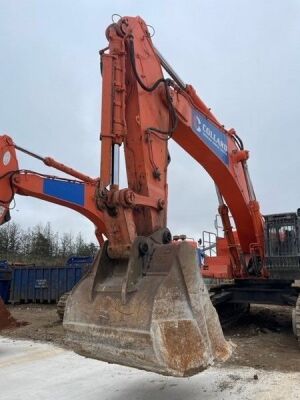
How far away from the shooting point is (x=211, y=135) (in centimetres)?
831

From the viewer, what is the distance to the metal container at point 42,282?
1706 cm

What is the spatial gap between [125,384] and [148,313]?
2256 mm

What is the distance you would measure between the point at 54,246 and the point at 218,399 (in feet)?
129

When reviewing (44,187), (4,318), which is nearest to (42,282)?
(44,187)

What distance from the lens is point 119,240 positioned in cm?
517

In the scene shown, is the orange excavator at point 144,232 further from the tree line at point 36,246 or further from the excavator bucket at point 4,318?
the tree line at point 36,246

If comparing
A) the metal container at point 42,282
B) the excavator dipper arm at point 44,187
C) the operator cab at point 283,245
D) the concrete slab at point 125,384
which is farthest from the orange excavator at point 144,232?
the metal container at point 42,282

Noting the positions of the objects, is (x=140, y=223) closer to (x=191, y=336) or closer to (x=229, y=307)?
(x=191, y=336)


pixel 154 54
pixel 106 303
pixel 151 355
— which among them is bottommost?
pixel 151 355

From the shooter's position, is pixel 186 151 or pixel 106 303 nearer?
pixel 106 303

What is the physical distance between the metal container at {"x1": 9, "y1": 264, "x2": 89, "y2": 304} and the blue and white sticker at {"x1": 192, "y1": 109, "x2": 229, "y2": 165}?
31.0 feet

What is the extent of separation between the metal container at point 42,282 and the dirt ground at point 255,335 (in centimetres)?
219

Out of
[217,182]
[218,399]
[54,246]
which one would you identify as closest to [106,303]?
[218,399]

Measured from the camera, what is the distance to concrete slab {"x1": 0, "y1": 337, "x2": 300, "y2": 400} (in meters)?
5.70
